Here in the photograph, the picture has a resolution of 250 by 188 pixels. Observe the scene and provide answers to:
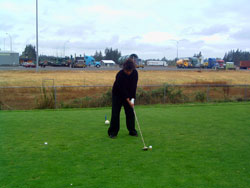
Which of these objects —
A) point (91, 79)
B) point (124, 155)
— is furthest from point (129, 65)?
point (91, 79)

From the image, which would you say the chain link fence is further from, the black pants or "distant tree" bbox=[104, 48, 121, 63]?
"distant tree" bbox=[104, 48, 121, 63]

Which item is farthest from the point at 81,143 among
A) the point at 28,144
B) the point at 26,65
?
the point at 26,65

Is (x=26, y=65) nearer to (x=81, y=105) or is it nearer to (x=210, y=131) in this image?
(x=81, y=105)

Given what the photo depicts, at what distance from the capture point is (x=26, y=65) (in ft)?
202

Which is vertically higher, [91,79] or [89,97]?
[91,79]

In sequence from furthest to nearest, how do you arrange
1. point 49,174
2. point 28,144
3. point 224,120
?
point 224,120, point 28,144, point 49,174

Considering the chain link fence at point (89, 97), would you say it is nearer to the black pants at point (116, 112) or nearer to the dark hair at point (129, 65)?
the black pants at point (116, 112)

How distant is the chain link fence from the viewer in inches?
611

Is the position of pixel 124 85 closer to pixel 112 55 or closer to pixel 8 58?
pixel 8 58

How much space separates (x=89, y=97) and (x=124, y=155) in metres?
10.8

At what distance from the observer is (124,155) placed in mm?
6305

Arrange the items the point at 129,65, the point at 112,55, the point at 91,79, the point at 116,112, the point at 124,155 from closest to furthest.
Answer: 1. the point at 124,155
2. the point at 129,65
3. the point at 116,112
4. the point at 91,79
5. the point at 112,55

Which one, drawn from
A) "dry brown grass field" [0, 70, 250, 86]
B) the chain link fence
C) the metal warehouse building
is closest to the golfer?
the chain link fence

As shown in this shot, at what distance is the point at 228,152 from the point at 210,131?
2.26m
